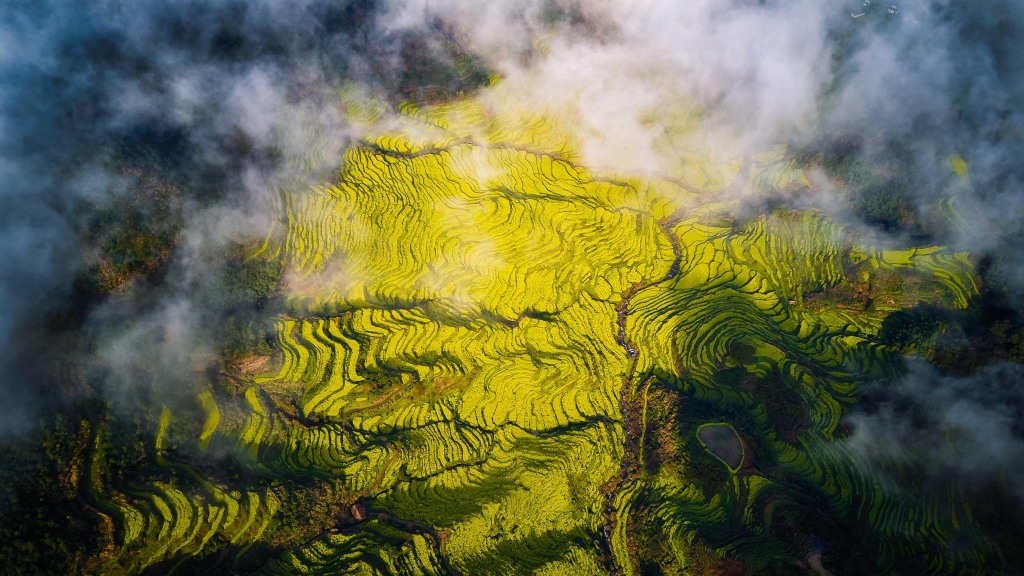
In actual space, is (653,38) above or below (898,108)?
above

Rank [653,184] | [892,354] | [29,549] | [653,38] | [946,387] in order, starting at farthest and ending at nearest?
[653,38] < [653,184] < [892,354] < [946,387] < [29,549]

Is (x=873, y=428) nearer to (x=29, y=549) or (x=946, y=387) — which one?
(x=946, y=387)

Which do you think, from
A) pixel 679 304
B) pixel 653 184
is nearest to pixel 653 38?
pixel 653 184

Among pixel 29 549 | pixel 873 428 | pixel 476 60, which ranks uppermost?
pixel 476 60

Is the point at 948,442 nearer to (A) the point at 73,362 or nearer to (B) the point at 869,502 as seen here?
(B) the point at 869,502

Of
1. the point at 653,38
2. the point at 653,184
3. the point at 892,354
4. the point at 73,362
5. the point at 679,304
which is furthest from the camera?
the point at 653,38

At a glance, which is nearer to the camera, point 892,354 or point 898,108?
point 892,354

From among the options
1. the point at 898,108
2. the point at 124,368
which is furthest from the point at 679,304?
the point at 124,368
